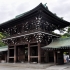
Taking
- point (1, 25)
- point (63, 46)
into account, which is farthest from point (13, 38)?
point (63, 46)

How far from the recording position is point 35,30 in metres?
18.5

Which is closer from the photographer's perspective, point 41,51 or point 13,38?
point 41,51

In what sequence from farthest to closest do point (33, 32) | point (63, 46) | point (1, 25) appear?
point (1, 25)
point (33, 32)
point (63, 46)

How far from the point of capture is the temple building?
720 inches

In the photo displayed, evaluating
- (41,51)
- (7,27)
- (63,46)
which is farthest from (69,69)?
(7,27)

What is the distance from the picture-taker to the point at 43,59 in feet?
65.5

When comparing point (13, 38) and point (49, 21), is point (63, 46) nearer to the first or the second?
point (49, 21)

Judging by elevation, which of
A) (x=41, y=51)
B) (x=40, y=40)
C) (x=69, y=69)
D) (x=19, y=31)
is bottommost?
(x=69, y=69)

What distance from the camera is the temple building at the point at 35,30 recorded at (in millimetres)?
18297

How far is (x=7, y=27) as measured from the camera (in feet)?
76.9

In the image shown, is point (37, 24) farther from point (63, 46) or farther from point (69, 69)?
point (69, 69)

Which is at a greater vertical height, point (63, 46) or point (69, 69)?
point (63, 46)

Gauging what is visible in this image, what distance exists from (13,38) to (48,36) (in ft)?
18.1

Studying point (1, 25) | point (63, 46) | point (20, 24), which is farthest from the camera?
point (1, 25)
